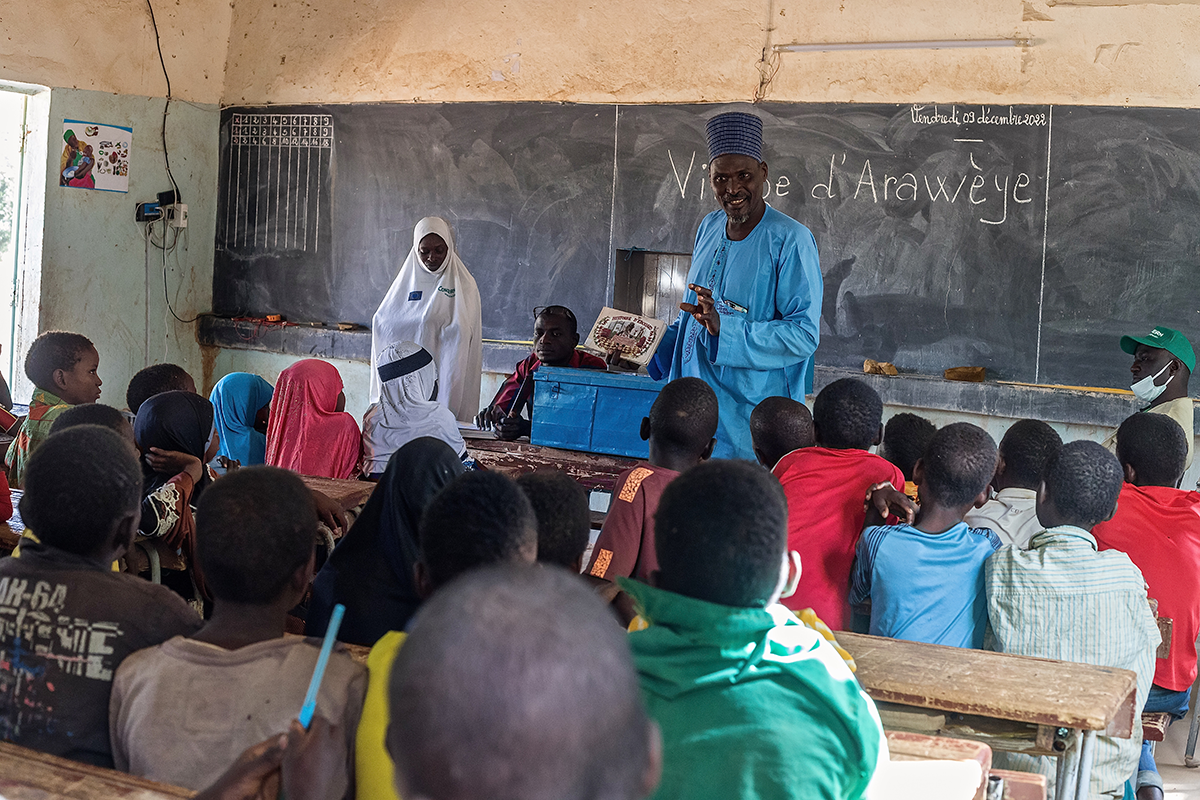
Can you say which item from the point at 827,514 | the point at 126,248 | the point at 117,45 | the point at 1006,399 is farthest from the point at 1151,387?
the point at 117,45

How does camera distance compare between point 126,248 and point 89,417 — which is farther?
point 126,248

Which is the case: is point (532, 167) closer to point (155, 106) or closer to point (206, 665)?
point (155, 106)

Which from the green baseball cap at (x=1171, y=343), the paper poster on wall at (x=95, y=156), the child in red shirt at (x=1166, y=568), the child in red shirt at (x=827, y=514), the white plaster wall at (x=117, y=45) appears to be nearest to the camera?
the child in red shirt at (x=827, y=514)

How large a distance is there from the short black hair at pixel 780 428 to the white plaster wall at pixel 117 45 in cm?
538

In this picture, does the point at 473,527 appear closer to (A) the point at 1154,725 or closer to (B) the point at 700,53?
(A) the point at 1154,725

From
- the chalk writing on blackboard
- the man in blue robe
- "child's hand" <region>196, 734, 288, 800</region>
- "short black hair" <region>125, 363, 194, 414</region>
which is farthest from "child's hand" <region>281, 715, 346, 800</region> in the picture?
the chalk writing on blackboard

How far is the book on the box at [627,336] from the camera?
4.38m

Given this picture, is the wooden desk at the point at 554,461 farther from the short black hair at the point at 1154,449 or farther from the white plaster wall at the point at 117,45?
the white plaster wall at the point at 117,45

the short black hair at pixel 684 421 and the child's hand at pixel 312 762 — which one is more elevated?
Result: the short black hair at pixel 684 421

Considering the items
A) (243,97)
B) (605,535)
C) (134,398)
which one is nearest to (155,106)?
(243,97)

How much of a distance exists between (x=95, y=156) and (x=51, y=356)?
3.78m

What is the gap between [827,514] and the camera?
254cm

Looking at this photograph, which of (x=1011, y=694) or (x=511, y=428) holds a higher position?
(x=511, y=428)

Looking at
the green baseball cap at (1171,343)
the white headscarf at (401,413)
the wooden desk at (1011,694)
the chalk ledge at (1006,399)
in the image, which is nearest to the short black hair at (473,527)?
the wooden desk at (1011,694)
